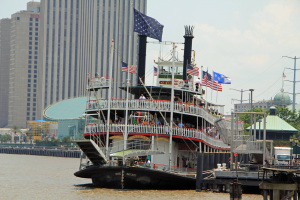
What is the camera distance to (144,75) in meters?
45.6

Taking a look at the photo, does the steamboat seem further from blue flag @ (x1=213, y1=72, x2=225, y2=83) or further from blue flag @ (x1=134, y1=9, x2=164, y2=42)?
blue flag @ (x1=134, y1=9, x2=164, y2=42)

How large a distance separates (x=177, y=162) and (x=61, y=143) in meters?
127

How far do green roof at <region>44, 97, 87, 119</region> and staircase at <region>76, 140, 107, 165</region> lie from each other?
421ft

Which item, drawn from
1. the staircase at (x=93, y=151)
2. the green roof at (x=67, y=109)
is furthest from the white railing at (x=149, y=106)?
the green roof at (x=67, y=109)

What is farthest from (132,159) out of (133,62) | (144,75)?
(133,62)

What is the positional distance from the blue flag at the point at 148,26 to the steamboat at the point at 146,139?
511 cm

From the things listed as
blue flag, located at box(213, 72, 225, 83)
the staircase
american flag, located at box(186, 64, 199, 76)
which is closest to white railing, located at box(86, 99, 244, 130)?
american flag, located at box(186, 64, 199, 76)

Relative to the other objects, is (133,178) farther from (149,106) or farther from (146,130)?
(149,106)

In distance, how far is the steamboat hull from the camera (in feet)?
106

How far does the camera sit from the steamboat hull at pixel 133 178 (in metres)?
32.3

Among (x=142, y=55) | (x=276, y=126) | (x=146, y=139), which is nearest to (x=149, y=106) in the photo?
(x=146, y=139)

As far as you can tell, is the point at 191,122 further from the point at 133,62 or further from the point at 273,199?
the point at 133,62

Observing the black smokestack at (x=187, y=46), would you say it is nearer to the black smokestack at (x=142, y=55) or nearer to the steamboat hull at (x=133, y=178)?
the black smokestack at (x=142, y=55)

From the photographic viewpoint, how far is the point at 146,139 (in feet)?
118
